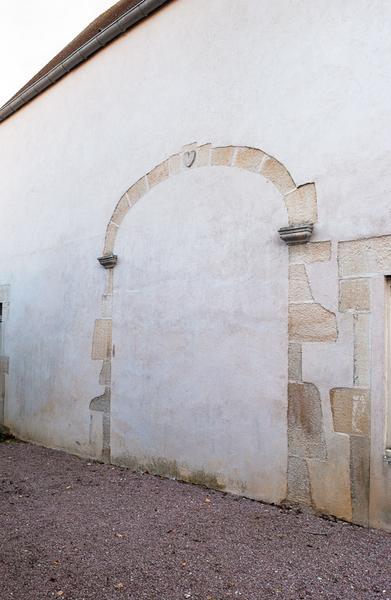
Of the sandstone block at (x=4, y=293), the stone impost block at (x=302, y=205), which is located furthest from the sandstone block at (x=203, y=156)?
the sandstone block at (x=4, y=293)

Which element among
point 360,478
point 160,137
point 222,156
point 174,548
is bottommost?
point 174,548

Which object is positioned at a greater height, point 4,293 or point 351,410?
point 4,293

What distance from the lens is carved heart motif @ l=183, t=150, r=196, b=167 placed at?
4.48m

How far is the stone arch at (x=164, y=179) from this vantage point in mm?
3668

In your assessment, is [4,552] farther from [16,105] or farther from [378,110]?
[16,105]

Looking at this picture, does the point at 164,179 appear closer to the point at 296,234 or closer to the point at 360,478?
the point at 296,234

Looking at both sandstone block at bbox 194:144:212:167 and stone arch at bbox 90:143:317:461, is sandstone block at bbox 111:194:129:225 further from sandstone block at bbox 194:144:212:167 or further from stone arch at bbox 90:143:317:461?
sandstone block at bbox 194:144:212:167

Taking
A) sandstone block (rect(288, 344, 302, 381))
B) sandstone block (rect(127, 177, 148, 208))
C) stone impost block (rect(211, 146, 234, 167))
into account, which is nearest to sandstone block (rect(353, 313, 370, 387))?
sandstone block (rect(288, 344, 302, 381))

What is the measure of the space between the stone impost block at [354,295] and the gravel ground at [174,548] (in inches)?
57.7

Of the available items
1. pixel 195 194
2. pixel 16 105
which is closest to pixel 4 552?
pixel 195 194

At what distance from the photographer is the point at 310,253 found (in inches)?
141

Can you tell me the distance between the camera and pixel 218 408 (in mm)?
Result: 4039

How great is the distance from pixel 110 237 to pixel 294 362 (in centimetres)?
265

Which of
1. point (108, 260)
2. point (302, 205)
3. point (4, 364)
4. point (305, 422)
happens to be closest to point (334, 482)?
point (305, 422)
